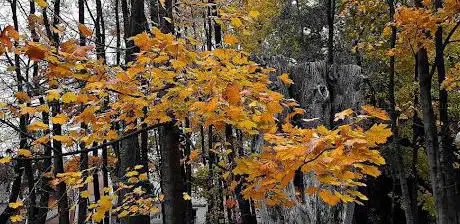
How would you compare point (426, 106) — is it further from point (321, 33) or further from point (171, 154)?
point (321, 33)

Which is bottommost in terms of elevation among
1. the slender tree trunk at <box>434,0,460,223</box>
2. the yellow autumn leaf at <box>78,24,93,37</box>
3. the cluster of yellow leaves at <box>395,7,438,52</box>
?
the slender tree trunk at <box>434,0,460,223</box>

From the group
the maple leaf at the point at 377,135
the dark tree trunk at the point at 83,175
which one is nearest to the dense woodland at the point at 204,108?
the maple leaf at the point at 377,135

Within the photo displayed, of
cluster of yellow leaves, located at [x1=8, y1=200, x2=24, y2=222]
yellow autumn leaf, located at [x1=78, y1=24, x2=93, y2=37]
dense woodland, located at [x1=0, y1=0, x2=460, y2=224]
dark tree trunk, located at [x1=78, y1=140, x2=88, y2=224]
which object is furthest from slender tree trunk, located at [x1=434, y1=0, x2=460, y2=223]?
cluster of yellow leaves, located at [x1=8, y1=200, x2=24, y2=222]

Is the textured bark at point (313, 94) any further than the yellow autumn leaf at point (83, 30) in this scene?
Yes

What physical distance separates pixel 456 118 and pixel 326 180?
1377cm

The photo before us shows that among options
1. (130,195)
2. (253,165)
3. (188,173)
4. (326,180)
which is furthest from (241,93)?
(188,173)

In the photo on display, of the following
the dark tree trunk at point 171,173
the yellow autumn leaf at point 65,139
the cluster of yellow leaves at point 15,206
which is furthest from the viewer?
the cluster of yellow leaves at point 15,206

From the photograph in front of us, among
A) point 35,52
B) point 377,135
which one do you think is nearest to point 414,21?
point 377,135

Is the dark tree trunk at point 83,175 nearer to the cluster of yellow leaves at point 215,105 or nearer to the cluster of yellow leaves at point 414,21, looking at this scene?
the cluster of yellow leaves at point 215,105

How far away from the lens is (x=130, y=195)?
18.0 feet

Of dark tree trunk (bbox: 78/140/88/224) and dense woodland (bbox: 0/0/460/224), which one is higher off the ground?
dense woodland (bbox: 0/0/460/224)

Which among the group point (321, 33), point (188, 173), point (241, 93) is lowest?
point (188, 173)

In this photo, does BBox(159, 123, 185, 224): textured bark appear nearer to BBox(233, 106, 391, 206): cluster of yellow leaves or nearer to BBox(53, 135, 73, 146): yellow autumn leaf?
BBox(53, 135, 73, 146): yellow autumn leaf

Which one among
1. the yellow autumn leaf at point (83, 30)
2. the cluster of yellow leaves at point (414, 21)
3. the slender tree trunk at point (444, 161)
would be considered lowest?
the slender tree trunk at point (444, 161)
